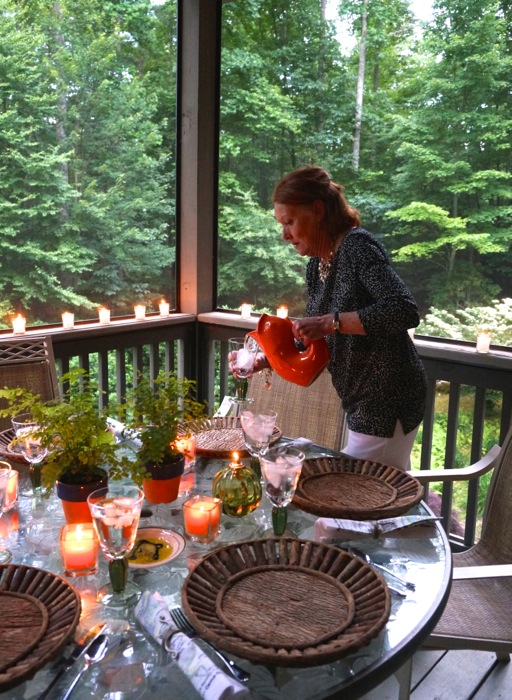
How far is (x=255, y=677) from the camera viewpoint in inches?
Answer: 33.4

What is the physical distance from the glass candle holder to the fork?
0.24 metres

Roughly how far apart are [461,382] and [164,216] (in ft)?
6.32

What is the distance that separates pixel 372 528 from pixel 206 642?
18.0 inches

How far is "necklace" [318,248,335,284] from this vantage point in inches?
79.9

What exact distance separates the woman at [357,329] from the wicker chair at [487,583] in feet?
0.74

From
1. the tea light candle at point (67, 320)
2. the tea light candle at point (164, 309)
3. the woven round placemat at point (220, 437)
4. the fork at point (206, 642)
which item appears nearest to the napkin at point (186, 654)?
the fork at point (206, 642)

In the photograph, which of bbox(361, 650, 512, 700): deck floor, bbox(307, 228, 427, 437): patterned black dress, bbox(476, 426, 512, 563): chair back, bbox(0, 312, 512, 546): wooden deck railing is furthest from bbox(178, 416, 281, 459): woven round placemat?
bbox(361, 650, 512, 700): deck floor

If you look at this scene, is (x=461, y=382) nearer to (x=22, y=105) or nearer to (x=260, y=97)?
(x=260, y=97)

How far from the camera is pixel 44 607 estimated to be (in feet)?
3.17

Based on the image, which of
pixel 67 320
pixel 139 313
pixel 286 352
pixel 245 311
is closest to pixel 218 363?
pixel 245 311

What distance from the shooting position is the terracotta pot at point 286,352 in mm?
1866

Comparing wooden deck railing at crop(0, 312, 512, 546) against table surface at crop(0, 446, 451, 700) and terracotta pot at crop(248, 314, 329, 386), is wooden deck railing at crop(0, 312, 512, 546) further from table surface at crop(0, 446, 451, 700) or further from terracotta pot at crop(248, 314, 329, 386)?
A: table surface at crop(0, 446, 451, 700)

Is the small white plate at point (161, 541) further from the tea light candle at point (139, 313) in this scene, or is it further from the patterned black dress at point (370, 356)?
the tea light candle at point (139, 313)

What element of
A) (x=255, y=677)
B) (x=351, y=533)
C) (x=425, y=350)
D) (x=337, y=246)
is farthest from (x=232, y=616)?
(x=425, y=350)
